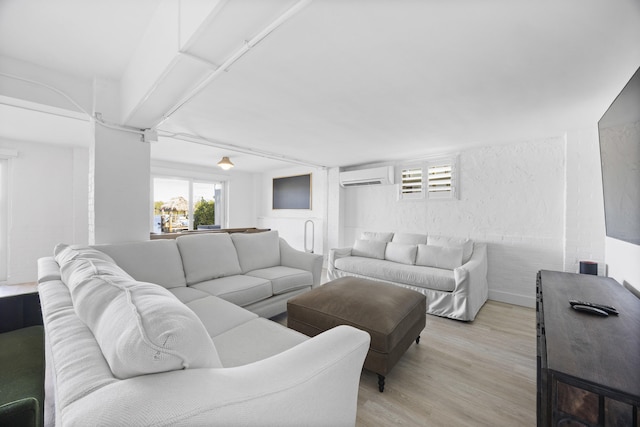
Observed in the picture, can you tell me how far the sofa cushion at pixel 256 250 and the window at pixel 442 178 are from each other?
2.83 meters

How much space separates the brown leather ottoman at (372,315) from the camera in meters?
1.82

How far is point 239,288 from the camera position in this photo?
249cm

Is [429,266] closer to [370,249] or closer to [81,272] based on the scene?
[370,249]

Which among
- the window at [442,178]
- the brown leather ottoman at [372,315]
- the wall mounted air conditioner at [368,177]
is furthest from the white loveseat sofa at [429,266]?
the wall mounted air conditioner at [368,177]

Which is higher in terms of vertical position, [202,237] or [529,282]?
[202,237]

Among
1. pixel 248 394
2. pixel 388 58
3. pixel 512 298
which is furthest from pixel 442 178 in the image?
pixel 248 394

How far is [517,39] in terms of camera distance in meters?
1.53

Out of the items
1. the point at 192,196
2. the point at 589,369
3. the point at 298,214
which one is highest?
the point at 192,196

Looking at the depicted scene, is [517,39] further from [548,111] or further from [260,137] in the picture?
[260,137]

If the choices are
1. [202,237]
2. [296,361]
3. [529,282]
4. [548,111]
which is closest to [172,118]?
[202,237]

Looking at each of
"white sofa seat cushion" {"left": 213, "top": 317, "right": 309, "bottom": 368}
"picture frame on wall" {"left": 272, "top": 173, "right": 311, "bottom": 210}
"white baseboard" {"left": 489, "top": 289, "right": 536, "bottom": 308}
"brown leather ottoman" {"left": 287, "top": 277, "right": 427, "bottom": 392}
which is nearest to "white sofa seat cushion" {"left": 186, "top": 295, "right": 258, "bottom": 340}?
"white sofa seat cushion" {"left": 213, "top": 317, "right": 309, "bottom": 368}

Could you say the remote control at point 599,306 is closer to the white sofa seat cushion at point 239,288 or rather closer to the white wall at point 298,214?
the white sofa seat cushion at point 239,288

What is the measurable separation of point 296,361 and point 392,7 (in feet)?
5.53

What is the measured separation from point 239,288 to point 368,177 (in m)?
3.39
